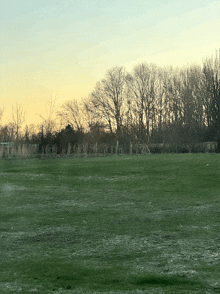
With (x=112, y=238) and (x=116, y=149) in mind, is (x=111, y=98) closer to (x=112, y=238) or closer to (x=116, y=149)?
(x=116, y=149)

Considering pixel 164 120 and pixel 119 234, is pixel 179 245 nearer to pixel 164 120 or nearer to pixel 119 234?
pixel 119 234

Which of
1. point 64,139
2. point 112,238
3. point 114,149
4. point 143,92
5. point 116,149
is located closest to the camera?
point 112,238

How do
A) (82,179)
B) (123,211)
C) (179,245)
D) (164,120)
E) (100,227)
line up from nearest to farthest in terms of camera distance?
(179,245) < (100,227) < (123,211) < (82,179) < (164,120)

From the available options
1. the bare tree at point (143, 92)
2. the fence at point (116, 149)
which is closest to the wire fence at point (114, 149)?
the fence at point (116, 149)

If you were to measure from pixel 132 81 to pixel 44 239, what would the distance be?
51.4m

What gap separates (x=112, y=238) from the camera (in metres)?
6.49

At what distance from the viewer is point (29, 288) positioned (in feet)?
13.5

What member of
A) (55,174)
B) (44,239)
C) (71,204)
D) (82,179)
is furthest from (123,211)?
(55,174)

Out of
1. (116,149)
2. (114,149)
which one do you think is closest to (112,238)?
(116,149)

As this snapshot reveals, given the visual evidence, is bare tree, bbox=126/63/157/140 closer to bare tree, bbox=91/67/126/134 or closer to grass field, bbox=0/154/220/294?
bare tree, bbox=91/67/126/134

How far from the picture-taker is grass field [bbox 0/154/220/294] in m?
4.28

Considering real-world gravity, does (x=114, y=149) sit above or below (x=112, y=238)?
above

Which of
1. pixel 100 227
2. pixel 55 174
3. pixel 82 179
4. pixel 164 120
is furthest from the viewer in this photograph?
pixel 164 120

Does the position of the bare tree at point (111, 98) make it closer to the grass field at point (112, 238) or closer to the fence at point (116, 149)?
the fence at point (116, 149)
